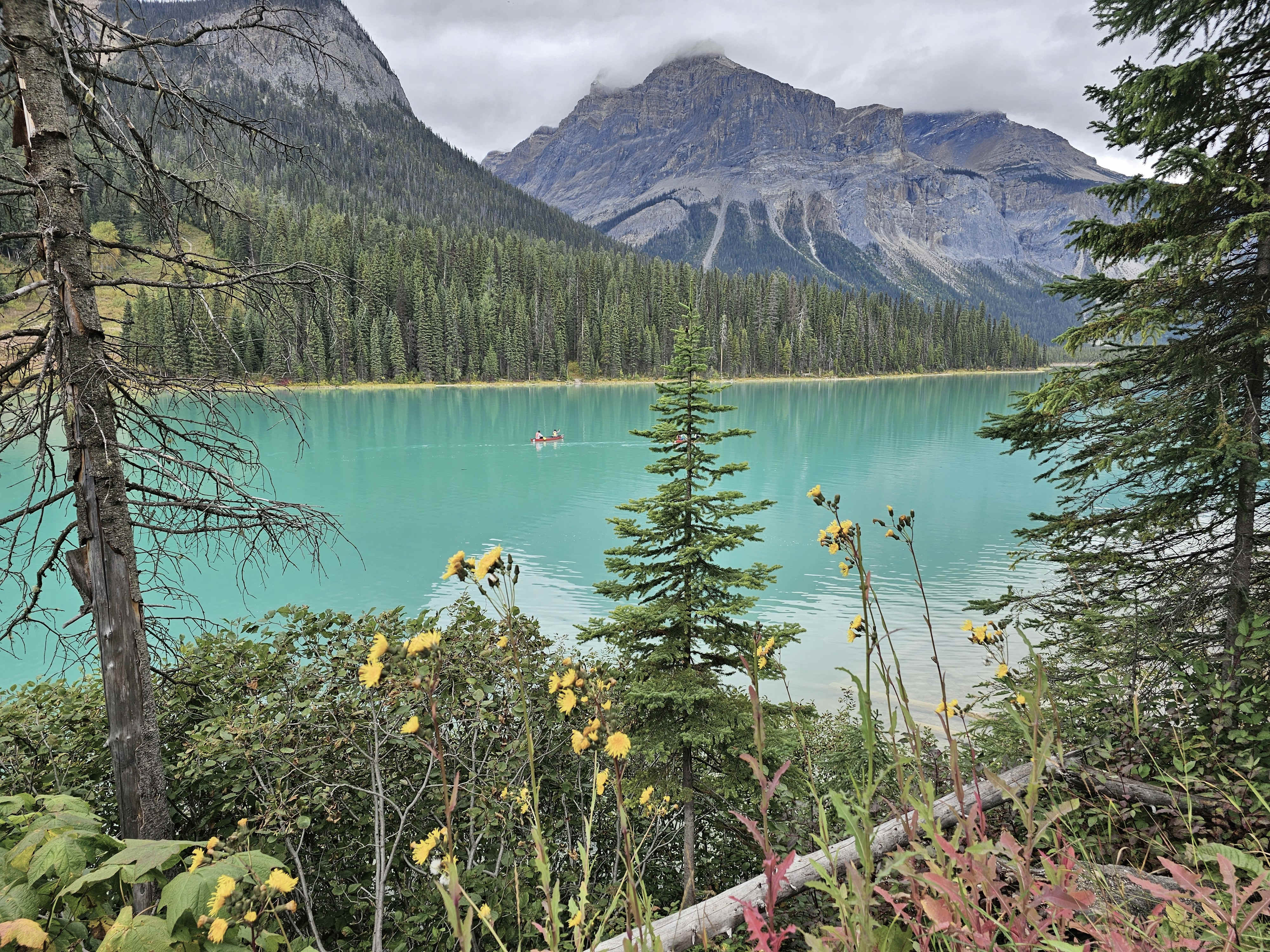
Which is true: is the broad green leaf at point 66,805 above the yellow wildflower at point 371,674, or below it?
below

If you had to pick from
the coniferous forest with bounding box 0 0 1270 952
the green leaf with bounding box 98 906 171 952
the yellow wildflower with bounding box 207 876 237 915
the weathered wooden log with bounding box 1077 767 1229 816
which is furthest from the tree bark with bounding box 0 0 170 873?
the weathered wooden log with bounding box 1077 767 1229 816

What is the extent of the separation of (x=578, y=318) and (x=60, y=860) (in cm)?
9728

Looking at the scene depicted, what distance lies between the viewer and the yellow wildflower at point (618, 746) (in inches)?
44.8

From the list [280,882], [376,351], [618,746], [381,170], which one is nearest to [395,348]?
[376,351]

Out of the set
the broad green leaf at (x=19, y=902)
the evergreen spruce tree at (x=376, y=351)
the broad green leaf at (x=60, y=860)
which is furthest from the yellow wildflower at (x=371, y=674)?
the evergreen spruce tree at (x=376, y=351)

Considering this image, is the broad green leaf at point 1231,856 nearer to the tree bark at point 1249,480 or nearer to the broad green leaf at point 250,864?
the broad green leaf at point 250,864

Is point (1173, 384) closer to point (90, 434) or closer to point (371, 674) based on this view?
point (371, 674)

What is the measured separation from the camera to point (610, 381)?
9294 centimetres

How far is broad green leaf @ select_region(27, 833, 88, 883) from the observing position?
175 centimetres

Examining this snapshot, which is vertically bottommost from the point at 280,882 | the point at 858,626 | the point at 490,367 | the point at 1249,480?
the point at 280,882

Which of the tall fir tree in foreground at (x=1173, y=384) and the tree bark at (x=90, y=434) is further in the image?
the tall fir tree in foreground at (x=1173, y=384)

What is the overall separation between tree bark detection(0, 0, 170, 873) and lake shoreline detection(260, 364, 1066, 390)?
198 feet

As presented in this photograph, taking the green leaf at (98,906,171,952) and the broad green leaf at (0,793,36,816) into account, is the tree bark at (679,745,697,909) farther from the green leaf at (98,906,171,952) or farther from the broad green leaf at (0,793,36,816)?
the broad green leaf at (0,793,36,816)

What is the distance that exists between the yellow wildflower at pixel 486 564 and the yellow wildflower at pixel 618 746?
39 centimetres
